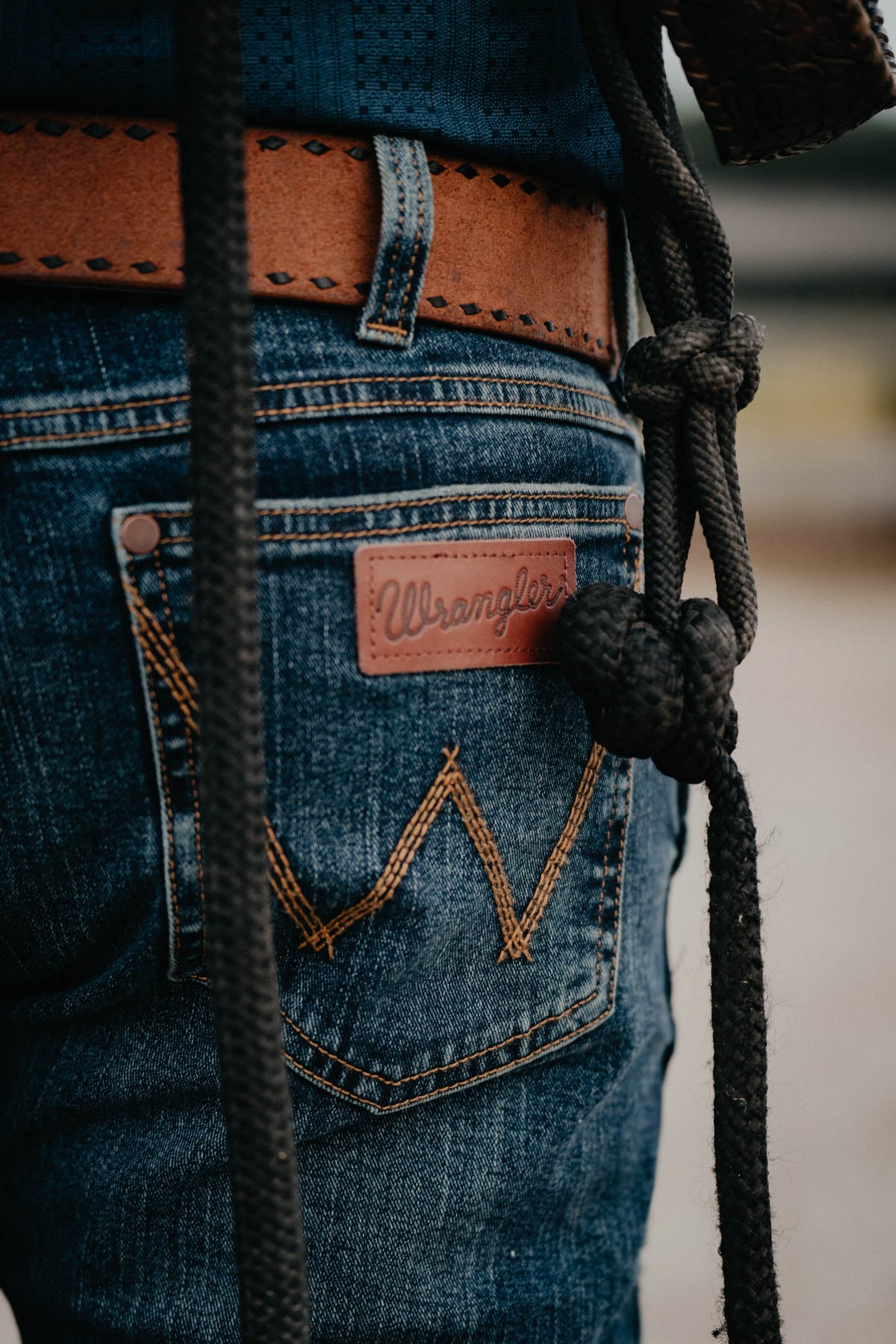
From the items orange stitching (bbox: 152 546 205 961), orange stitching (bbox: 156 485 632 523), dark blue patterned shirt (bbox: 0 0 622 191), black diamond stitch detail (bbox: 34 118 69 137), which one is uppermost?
dark blue patterned shirt (bbox: 0 0 622 191)

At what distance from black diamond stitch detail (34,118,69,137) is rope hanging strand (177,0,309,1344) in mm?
124

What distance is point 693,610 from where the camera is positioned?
20.0 inches

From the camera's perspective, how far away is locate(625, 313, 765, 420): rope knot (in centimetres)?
51

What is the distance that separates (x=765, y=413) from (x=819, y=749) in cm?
480

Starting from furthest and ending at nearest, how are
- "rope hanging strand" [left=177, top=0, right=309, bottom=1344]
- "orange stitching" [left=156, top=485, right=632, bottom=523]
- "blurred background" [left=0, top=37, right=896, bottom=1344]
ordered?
"blurred background" [left=0, top=37, right=896, bottom=1344] < "orange stitching" [left=156, top=485, right=632, bottom=523] < "rope hanging strand" [left=177, top=0, right=309, bottom=1344]

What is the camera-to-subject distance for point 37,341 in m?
0.44

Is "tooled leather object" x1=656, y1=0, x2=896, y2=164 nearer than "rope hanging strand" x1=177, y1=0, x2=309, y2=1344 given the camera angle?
No

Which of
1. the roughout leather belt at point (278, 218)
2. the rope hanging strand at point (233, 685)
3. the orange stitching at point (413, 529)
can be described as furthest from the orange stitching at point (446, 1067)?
the roughout leather belt at point (278, 218)

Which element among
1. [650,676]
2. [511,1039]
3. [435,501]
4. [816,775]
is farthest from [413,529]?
[816,775]

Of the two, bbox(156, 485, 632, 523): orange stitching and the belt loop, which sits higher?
the belt loop

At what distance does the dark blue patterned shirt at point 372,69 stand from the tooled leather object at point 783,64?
55 mm

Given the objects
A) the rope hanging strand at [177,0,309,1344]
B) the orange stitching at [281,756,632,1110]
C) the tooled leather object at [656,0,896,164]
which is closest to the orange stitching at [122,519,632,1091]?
the orange stitching at [281,756,632,1110]

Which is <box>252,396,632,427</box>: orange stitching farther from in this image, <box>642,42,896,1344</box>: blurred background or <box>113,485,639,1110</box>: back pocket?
<box>642,42,896,1344</box>: blurred background

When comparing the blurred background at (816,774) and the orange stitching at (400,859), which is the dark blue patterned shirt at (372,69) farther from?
the blurred background at (816,774)
